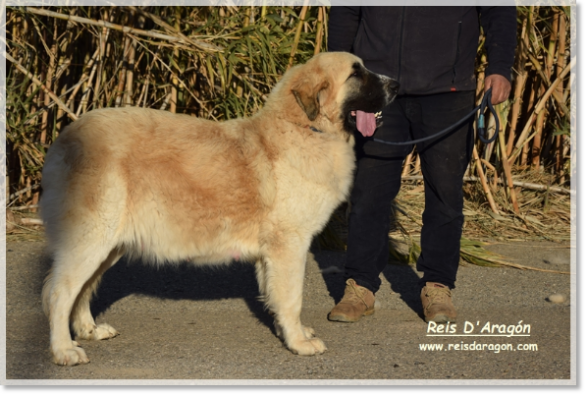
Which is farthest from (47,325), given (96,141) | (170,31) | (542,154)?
(542,154)

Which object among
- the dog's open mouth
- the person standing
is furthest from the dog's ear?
the person standing

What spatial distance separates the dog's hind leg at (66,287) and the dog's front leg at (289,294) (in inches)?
34.6

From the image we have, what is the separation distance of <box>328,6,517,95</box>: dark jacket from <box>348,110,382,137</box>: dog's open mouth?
0.40 meters

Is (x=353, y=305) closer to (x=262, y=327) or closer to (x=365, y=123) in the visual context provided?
(x=262, y=327)

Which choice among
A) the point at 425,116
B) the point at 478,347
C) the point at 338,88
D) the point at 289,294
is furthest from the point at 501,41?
the point at 289,294

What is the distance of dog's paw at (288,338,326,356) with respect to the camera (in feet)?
12.3

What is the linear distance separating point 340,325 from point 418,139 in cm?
122

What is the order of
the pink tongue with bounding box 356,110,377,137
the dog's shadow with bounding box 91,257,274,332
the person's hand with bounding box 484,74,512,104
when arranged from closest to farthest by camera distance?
the pink tongue with bounding box 356,110,377,137 → the person's hand with bounding box 484,74,512,104 → the dog's shadow with bounding box 91,257,274,332

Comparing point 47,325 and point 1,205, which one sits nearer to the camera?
point 47,325

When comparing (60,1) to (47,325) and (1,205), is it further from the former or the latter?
(47,325)

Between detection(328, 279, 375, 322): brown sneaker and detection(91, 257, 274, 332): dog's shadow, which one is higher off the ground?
detection(328, 279, 375, 322): brown sneaker

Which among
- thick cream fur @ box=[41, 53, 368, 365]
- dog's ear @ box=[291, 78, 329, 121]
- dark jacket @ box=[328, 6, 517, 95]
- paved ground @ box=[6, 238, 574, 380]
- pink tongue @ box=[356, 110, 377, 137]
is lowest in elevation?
paved ground @ box=[6, 238, 574, 380]

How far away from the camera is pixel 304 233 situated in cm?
383

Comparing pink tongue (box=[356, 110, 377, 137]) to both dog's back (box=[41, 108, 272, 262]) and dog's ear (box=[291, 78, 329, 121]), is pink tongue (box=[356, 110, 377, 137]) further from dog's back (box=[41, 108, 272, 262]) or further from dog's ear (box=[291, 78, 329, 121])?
dog's back (box=[41, 108, 272, 262])
